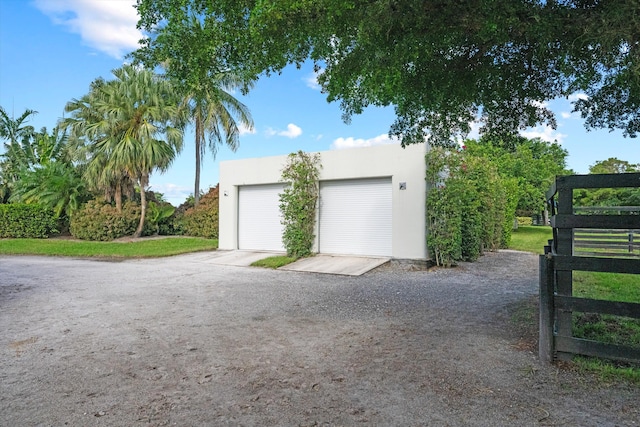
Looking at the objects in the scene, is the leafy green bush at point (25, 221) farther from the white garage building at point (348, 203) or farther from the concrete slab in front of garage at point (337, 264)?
the concrete slab in front of garage at point (337, 264)

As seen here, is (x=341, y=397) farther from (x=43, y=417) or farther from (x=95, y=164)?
(x=95, y=164)

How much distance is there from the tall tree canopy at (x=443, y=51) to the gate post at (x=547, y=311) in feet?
6.01

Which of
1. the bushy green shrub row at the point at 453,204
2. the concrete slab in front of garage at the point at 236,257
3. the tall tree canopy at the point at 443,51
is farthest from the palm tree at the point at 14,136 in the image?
Result: the tall tree canopy at the point at 443,51

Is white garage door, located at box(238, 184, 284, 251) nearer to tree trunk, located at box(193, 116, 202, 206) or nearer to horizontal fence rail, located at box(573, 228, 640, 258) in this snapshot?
tree trunk, located at box(193, 116, 202, 206)

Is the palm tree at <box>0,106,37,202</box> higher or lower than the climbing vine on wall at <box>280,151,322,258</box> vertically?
higher

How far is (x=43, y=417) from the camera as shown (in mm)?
2521

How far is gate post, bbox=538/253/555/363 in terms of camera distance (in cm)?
336

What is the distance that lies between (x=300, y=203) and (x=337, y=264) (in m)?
2.24

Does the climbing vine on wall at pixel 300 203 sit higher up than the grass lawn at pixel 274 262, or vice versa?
the climbing vine on wall at pixel 300 203

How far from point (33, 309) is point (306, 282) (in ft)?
15.2

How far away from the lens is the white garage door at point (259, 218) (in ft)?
42.3

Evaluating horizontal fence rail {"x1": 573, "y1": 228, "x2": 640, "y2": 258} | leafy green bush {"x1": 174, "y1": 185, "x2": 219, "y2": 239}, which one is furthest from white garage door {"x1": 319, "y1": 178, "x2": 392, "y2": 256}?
leafy green bush {"x1": 174, "y1": 185, "x2": 219, "y2": 239}

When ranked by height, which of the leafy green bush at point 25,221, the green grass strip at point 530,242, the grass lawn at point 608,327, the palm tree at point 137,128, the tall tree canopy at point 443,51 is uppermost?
the palm tree at point 137,128

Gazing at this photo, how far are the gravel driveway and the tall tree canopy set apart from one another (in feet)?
8.98
